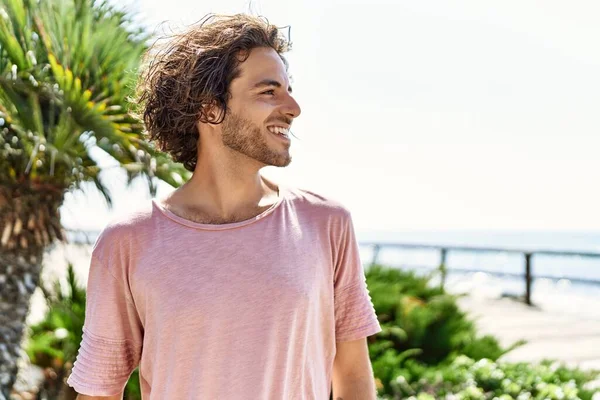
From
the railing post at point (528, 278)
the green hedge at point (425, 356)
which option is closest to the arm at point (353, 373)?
the green hedge at point (425, 356)

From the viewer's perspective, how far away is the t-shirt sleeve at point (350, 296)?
1924mm

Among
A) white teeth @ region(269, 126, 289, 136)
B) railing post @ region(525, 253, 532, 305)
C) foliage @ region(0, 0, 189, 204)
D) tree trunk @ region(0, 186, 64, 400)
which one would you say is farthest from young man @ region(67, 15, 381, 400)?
railing post @ region(525, 253, 532, 305)

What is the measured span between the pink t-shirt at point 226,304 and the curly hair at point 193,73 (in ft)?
1.01

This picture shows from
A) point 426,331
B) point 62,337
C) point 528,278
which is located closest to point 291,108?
point 62,337

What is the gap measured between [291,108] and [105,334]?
0.73 m

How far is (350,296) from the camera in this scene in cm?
194

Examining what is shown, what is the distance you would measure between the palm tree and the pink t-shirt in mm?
1987

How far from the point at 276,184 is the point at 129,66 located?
224cm

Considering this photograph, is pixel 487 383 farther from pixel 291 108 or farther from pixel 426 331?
pixel 291 108

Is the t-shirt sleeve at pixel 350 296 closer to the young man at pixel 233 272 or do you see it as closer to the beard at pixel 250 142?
the young man at pixel 233 272

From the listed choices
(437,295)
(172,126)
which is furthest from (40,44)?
(437,295)

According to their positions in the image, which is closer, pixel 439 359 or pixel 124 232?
pixel 124 232

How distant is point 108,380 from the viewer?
1920mm

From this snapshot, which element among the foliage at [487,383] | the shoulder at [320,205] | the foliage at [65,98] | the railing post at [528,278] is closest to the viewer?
the shoulder at [320,205]
